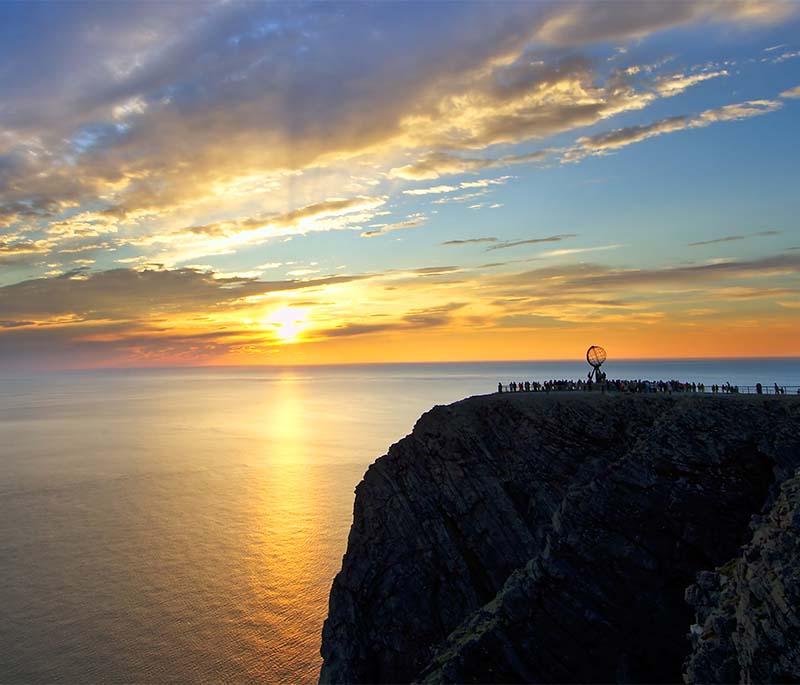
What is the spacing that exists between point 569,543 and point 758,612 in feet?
37.1

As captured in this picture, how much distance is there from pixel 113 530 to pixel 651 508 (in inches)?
3442

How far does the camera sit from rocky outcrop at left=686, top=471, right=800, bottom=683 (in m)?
19.9

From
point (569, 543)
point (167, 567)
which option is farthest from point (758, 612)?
point (167, 567)

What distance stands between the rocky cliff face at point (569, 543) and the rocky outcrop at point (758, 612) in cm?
8

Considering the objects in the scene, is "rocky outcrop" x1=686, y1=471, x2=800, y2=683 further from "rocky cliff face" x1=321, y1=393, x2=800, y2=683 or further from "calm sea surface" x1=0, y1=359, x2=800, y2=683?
"calm sea surface" x1=0, y1=359, x2=800, y2=683

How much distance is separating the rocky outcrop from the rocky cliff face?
0.25 ft

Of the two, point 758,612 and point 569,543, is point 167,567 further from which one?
point 758,612

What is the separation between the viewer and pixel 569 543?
104ft

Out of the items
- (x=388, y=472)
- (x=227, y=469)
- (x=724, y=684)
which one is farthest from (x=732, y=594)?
(x=227, y=469)

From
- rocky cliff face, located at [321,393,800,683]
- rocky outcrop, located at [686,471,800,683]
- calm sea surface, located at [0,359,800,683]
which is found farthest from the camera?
calm sea surface, located at [0,359,800,683]

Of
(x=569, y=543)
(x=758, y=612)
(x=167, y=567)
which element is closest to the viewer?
(x=758, y=612)

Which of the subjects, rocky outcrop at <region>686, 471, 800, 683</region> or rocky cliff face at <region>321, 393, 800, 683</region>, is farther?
rocky cliff face at <region>321, 393, 800, 683</region>

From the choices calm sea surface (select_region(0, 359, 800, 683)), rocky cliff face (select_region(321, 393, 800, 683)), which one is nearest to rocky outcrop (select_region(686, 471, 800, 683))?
rocky cliff face (select_region(321, 393, 800, 683))

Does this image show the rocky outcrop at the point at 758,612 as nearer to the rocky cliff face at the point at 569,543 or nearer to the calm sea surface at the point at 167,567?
the rocky cliff face at the point at 569,543
